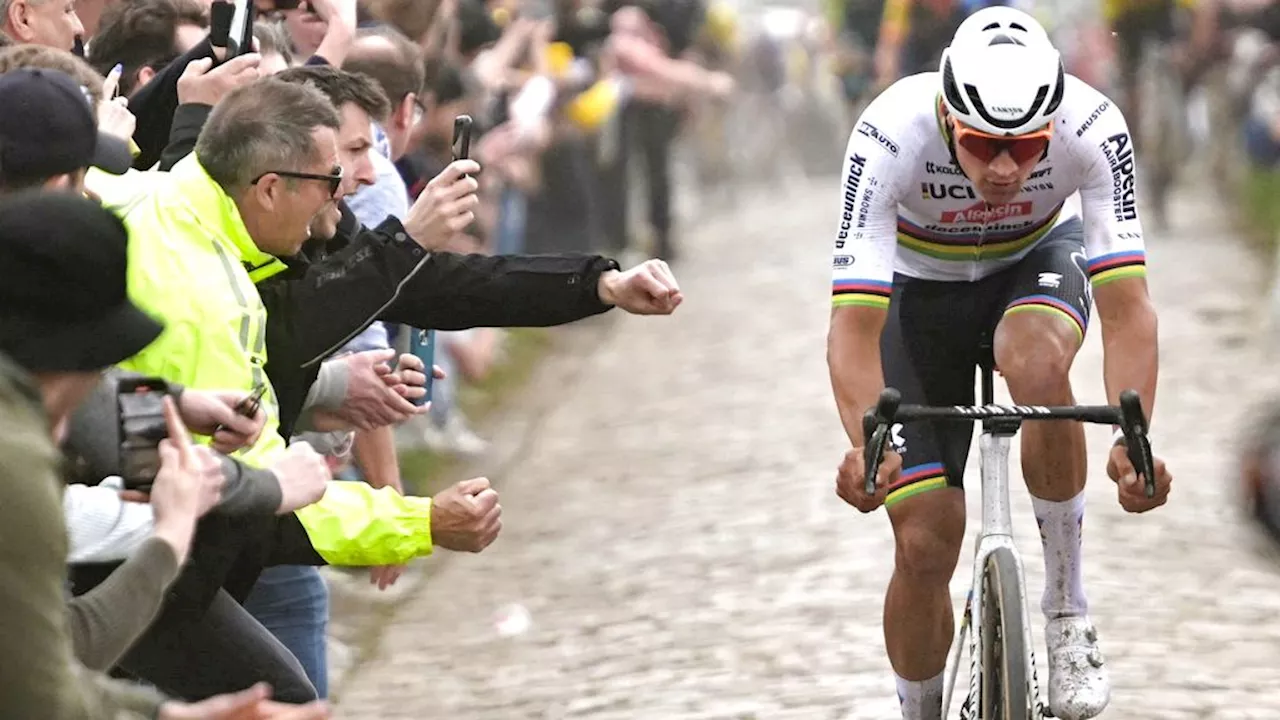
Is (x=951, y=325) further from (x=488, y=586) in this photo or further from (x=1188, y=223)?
(x=1188, y=223)

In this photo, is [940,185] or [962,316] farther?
[962,316]

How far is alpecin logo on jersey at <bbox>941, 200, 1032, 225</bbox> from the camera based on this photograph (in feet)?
23.2

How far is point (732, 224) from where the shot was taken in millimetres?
28422

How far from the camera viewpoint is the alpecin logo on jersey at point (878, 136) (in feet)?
22.7

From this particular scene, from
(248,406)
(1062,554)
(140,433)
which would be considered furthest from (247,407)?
(1062,554)

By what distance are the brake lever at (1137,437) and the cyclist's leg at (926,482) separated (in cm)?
84

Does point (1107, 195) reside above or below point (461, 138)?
below

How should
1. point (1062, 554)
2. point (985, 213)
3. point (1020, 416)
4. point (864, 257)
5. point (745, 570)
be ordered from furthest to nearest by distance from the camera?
point (745, 570), point (1062, 554), point (985, 213), point (864, 257), point (1020, 416)

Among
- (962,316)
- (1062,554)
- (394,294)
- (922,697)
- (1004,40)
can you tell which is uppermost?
(1004,40)

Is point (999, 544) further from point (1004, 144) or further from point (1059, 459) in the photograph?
point (1004, 144)

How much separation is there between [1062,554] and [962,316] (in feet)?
2.41

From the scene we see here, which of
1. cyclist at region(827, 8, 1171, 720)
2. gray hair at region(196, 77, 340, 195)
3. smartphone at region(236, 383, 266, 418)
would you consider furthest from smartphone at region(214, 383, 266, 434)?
cyclist at region(827, 8, 1171, 720)

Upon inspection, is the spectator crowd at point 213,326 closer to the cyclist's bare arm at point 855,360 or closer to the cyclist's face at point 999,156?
the cyclist's bare arm at point 855,360

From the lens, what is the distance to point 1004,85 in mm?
6418
